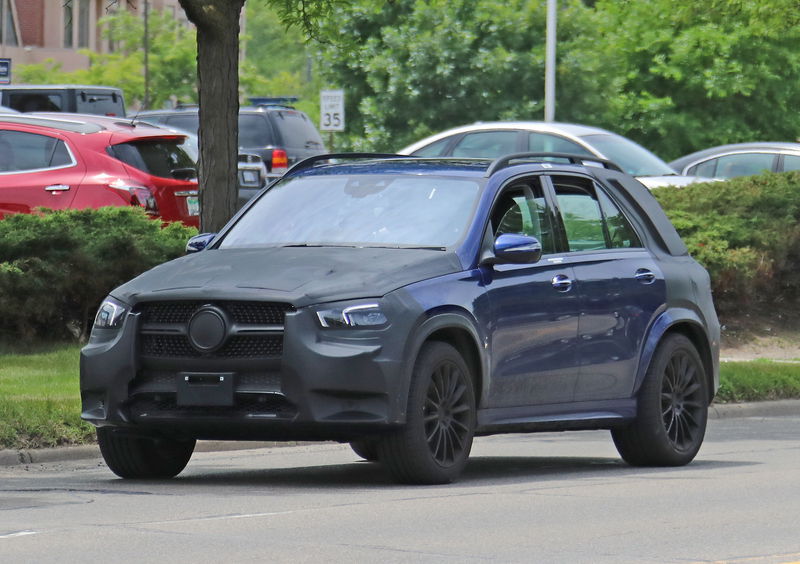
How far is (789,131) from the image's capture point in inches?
1687

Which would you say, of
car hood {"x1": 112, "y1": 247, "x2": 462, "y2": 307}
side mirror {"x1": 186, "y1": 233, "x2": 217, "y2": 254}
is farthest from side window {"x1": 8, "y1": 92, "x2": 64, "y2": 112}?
car hood {"x1": 112, "y1": 247, "x2": 462, "y2": 307}

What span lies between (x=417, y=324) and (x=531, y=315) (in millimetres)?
1143

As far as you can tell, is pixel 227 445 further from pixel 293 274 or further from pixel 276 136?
pixel 276 136

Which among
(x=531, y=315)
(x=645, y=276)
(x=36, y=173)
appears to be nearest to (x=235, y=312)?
(x=531, y=315)

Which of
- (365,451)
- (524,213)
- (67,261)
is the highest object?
(524,213)

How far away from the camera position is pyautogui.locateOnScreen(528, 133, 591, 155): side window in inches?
847

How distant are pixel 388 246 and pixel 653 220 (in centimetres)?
245

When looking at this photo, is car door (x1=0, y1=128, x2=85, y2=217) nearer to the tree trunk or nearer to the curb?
the tree trunk

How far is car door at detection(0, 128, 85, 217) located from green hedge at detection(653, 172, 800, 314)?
21.3 ft

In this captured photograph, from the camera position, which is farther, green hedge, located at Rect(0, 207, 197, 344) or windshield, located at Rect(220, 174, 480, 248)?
green hedge, located at Rect(0, 207, 197, 344)

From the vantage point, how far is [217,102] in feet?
48.3

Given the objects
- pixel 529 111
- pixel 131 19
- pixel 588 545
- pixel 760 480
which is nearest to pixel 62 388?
pixel 760 480

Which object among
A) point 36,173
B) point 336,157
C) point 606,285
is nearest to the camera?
point 606,285

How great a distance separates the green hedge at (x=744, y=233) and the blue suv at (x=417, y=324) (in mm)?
8253
